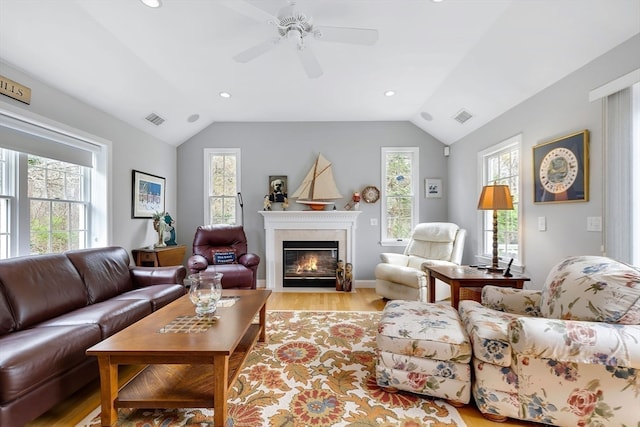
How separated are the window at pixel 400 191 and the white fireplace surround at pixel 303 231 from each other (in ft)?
2.06

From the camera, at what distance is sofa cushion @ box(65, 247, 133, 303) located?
8.09 ft

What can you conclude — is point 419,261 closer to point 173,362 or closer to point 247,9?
point 173,362

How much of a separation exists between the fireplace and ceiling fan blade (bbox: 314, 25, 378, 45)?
2.93m

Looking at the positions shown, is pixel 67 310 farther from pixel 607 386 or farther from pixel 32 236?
pixel 607 386

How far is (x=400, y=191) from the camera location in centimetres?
464

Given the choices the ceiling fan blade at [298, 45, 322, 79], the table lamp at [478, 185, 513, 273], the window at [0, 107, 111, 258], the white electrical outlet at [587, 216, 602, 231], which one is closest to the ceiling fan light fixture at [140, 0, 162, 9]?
the ceiling fan blade at [298, 45, 322, 79]

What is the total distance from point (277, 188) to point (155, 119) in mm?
1877

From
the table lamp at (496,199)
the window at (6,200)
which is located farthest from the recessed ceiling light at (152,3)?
the table lamp at (496,199)

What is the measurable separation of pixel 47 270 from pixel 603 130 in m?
4.27

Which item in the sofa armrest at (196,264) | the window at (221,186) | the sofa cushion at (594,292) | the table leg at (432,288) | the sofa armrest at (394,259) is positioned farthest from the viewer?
the window at (221,186)

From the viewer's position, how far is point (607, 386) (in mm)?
1385

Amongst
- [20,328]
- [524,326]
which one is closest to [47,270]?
[20,328]

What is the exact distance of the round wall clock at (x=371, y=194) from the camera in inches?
179

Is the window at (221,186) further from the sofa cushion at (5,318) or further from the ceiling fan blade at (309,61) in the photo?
the sofa cushion at (5,318)
